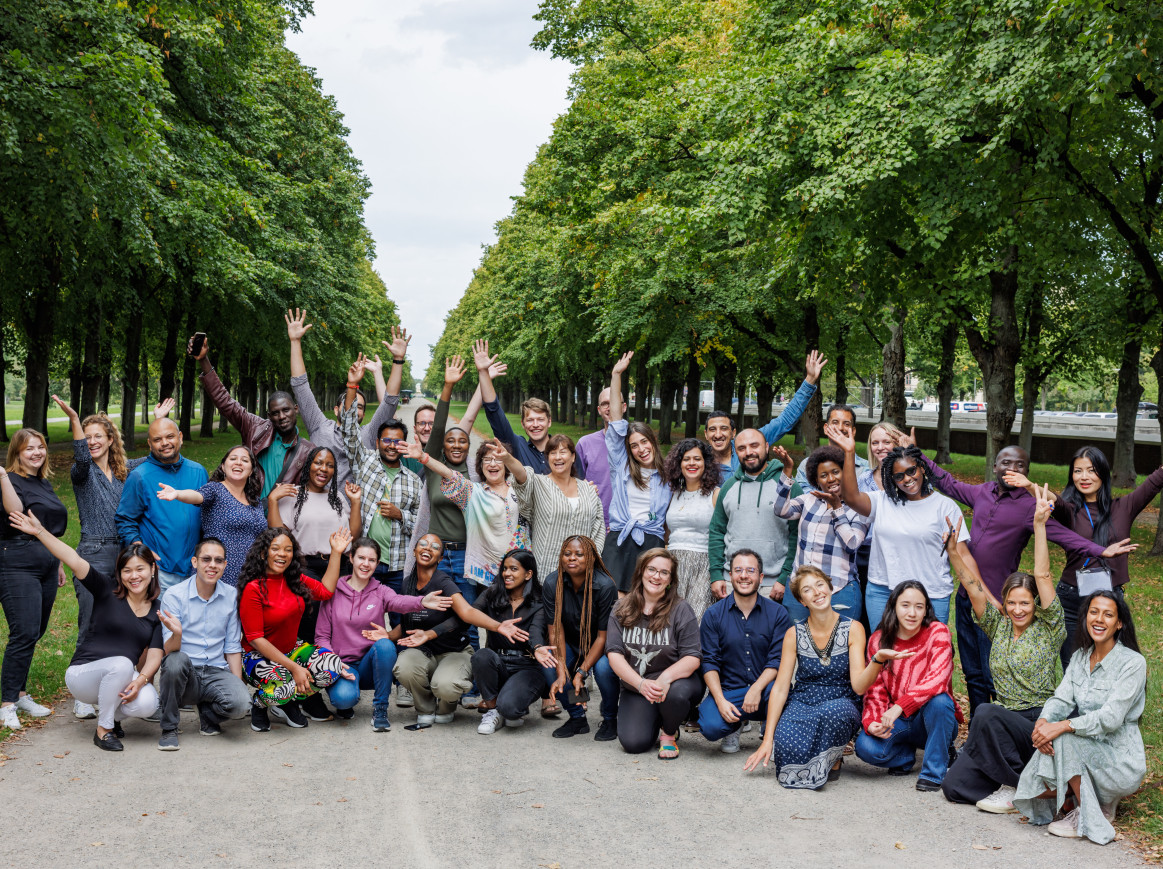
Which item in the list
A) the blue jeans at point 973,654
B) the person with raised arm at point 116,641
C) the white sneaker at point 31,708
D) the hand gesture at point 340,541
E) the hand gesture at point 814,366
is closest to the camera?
the person with raised arm at point 116,641

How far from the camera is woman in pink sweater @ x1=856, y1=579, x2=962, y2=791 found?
551 centimetres

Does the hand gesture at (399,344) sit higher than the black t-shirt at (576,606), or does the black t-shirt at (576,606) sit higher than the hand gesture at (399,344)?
the hand gesture at (399,344)

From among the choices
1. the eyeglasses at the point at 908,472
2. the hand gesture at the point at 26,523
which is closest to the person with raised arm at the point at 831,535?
the eyeglasses at the point at 908,472

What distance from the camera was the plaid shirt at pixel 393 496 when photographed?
707 centimetres

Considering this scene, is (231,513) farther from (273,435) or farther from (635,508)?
(635,508)

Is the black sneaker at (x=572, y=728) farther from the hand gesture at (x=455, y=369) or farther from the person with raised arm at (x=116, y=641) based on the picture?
the hand gesture at (x=455, y=369)

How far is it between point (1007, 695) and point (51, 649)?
7.38m

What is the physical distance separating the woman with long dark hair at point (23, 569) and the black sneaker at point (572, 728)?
344 centimetres

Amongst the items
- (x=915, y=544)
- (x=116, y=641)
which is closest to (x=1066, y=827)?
(x=915, y=544)

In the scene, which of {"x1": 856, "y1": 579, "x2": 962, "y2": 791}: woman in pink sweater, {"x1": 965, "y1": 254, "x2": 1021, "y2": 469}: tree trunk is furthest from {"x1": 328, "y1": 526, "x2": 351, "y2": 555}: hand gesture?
{"x1": 965, "y1": 254, "x2": 1021, "y2": 469}: tree trunk

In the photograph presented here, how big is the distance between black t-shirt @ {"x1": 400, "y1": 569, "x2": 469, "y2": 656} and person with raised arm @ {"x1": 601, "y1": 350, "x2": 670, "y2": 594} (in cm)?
129

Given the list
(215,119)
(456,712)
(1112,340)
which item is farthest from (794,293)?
(456,712)

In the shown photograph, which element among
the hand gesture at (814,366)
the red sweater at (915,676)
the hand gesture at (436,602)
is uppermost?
the hand gesture at (814,366)

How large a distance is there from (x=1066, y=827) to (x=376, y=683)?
13.8 feet
